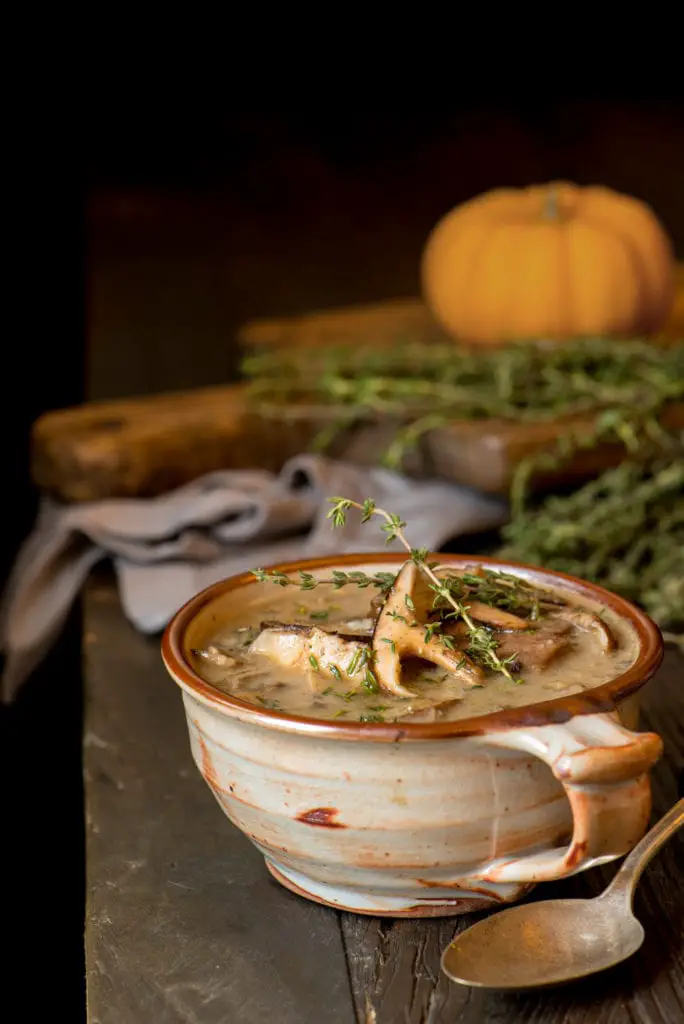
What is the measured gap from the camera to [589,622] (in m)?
0.90

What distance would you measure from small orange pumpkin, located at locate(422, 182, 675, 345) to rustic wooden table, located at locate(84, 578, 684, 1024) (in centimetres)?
99

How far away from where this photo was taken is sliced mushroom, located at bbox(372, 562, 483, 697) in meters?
0.83

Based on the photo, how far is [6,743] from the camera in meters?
2.03

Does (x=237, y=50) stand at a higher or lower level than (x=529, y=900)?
higher

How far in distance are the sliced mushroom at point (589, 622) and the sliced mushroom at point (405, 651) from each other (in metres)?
0.10

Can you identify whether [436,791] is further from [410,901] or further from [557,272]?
[557,272]

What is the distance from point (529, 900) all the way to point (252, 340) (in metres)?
1.43

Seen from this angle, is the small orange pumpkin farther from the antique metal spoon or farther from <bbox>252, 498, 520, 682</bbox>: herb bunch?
the antique metal spoon

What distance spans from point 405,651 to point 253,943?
0.21 m

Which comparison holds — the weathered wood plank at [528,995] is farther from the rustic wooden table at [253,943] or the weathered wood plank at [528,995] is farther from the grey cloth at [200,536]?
the grey cloth at [200,536]

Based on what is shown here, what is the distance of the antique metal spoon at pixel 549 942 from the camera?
0.76m

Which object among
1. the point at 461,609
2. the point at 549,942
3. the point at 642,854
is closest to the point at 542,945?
the point at 549,942

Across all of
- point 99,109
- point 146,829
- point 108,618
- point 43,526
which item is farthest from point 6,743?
point 99,109

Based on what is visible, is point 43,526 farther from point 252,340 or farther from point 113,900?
point 113,900
